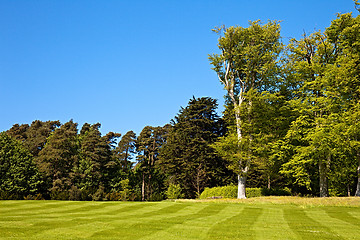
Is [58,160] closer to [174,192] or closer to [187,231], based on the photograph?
[174,192]

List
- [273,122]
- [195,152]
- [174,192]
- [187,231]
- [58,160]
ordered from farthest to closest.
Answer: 1. [58,160]
2. [195,152]
3. [174,192]
4. [273,122]
5. [187,231]

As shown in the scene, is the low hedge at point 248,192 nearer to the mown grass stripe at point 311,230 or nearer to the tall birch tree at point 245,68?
the tall birch tree at point 245,68

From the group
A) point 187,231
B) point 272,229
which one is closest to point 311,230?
point 272,229

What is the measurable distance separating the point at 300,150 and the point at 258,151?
4018mm

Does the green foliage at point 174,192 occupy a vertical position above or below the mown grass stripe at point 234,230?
below

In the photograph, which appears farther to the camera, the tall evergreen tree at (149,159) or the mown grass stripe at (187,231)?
the tall evergreen tree at (149,159)

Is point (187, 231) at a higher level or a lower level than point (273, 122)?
lower

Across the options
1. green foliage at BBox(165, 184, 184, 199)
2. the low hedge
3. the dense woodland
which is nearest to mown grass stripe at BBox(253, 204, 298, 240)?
the dense woodland

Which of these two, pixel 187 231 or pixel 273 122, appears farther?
pixel 273 122

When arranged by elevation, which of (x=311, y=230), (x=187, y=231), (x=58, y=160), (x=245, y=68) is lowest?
(x=311, y=230)

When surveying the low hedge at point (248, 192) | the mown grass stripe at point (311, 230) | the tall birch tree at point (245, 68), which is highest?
the tall birch tree at point (245, 68)

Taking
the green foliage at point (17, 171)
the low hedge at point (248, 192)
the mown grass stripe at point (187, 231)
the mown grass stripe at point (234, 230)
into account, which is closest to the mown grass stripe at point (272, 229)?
the mown grass stripe at point (234, 230)

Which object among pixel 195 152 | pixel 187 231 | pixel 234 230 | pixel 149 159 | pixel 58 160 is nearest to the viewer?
pixel 187 231

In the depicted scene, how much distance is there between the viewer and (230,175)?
154 feet
